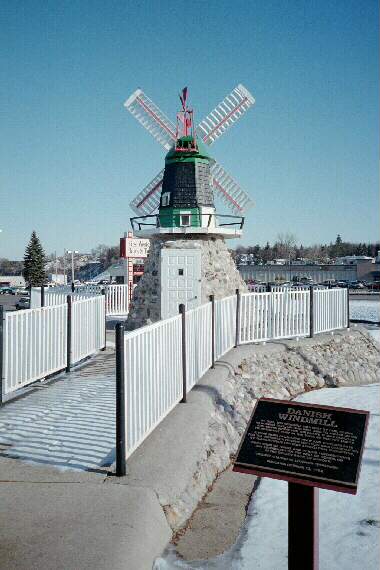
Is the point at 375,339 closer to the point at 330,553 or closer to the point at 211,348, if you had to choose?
the point at 211,348

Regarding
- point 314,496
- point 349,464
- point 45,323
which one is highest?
point 45,323

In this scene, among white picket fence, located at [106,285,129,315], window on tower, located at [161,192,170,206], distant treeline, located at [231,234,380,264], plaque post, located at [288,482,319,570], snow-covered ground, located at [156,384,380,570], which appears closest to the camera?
plaque post, located at [288,482,319,570]

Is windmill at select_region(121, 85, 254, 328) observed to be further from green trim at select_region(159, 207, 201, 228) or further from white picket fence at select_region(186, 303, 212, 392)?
white picket fence at select_region(186, 303, 212, 392)

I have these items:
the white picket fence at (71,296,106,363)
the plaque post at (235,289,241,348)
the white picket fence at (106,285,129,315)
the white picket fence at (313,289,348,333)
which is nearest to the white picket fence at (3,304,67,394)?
the white picket fence at (71,296,106,363)

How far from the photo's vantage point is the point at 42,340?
8758 mm

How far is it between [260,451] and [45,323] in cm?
568

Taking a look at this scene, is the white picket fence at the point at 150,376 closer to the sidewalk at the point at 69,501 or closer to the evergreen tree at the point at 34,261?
the sidewalk at the point at 69,501

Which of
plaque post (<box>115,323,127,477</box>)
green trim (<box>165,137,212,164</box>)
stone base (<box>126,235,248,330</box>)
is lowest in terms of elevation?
plaque post (<box>115,323,127,477</box>)

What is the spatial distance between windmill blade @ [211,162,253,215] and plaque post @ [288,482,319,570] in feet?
57.1

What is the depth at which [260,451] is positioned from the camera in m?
4.08

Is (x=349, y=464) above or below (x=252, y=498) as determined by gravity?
above

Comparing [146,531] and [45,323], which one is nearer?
[146,531]

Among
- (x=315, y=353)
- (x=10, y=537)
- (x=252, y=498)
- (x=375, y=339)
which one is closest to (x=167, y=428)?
(x=252, y=498)

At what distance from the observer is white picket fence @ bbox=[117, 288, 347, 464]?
556cm
